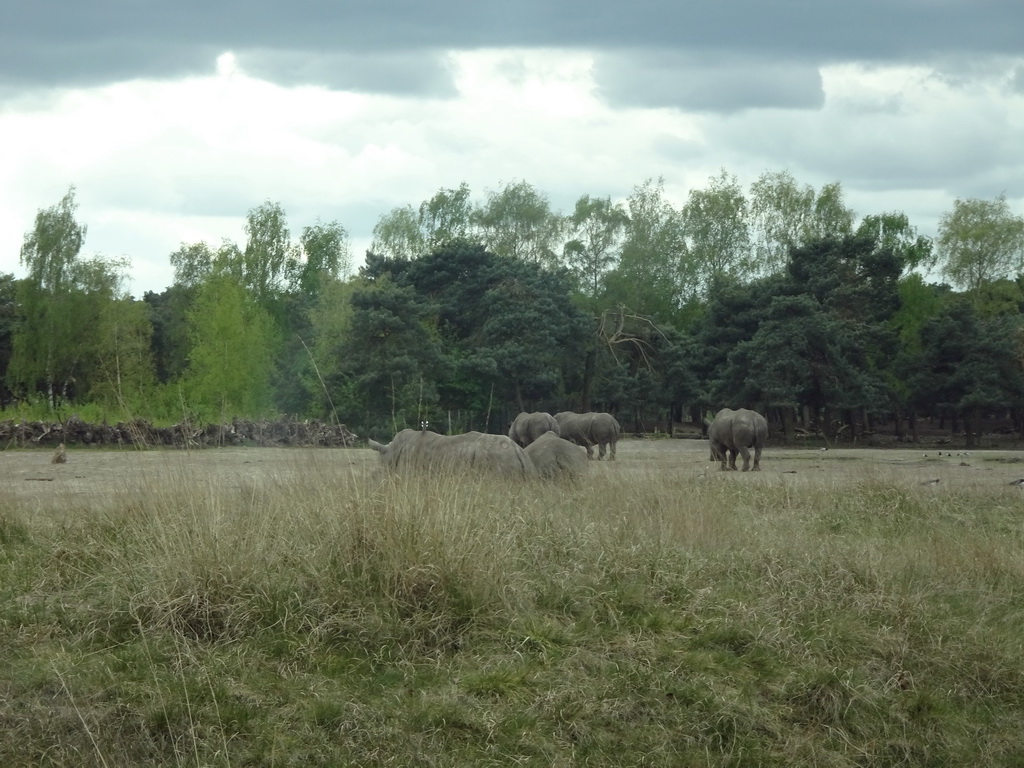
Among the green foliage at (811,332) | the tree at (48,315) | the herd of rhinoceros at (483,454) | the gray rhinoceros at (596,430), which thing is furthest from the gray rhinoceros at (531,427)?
the tree at (48,315)

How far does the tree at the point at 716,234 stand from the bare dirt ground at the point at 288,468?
76.7 ft

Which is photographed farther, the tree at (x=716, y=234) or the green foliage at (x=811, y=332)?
the tree at (x=716, y=234)

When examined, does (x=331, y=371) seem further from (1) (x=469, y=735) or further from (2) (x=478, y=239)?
(1) (x=469, y=735)

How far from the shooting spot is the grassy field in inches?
263

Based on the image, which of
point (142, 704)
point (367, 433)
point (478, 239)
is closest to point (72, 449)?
point (367, 433)

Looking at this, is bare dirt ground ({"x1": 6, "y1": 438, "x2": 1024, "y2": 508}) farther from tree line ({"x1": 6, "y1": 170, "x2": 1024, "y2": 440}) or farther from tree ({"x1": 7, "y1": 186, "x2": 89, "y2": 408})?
tree ({"x1": 7, "y1": 186, "x2": 89, "y2": 408})

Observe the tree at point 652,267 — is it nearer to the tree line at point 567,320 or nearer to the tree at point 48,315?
the tree line at point 567,320

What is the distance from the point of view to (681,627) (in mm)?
8289

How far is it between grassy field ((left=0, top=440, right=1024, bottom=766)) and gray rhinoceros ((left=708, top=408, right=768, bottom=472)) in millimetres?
13503

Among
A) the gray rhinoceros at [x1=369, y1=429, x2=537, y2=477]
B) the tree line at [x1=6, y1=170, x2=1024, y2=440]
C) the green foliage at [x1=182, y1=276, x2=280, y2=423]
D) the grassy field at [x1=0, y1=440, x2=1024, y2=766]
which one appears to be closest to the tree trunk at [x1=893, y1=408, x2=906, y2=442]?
the tree line at [x1=6, y1=170, x2=1024, y2=440]

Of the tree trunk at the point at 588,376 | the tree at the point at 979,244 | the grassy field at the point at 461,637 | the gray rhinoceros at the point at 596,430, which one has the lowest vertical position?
the grassy field at the point at 461,637

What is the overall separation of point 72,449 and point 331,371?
33.8ft

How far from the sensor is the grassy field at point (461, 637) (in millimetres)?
6672

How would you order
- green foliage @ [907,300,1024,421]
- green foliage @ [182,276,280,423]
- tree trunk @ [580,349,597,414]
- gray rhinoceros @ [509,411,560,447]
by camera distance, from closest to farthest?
gray rhinoceros @ [509,411,560,447] < green foliage @ [907,300,1024,421] < green foliage @ [182,276,280,423] < tree trunk @ [580,349,597,414]
